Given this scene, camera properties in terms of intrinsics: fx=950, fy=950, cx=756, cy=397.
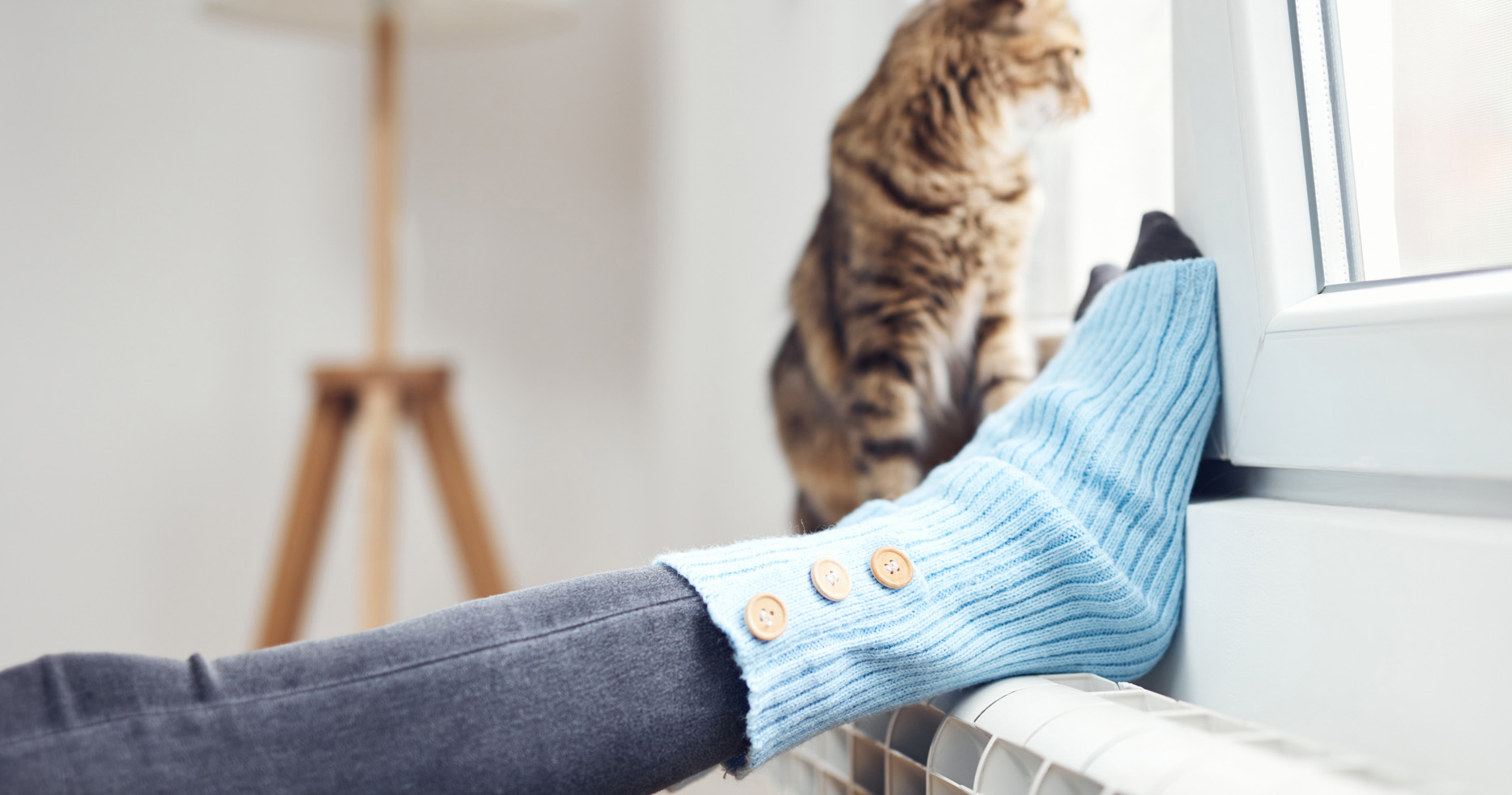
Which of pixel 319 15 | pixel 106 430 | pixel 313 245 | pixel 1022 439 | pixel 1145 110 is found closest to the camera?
pixel 1022 439

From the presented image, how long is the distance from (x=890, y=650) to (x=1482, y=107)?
33cm

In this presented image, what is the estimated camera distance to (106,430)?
1.60 metres

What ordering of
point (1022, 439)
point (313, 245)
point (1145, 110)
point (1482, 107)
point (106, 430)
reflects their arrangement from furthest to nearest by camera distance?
1. point (313, 245)
2. point (106, 430)
3. point (1145, 110)
4. point (1022, 439)
5. point (1482, 107)

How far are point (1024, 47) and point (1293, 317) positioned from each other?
0.44 m

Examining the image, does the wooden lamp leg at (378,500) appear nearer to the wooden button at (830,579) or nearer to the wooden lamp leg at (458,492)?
the wooden lamp leg at (458,492)

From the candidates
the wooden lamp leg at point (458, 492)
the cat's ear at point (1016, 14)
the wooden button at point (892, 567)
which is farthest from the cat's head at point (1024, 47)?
the wooden lamp leg at point (458, 492)

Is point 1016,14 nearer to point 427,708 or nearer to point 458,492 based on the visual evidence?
point 427,708

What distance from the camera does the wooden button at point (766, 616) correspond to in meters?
0.39

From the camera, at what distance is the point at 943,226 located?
2.76ft

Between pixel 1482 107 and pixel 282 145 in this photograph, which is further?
pixel 282 145

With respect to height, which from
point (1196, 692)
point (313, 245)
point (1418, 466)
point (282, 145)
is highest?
point (282, 145)

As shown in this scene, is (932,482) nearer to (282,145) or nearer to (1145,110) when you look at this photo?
(1145,110)

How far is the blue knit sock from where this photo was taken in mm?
403

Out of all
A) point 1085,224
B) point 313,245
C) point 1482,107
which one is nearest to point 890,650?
point 1482,107
